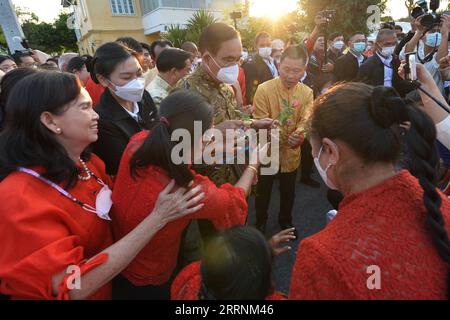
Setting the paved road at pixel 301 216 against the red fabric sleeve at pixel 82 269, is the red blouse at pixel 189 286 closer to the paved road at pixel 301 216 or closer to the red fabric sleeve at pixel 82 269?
the red fabric sleeve at pixel 82 269

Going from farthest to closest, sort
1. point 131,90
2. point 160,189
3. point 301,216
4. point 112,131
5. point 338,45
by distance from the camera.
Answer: point 338,45 → point 301,216 → point 131,90 → point 112,131 → point 160,189

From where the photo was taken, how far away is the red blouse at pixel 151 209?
1.32 metres

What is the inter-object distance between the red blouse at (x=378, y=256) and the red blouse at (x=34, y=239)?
842mm

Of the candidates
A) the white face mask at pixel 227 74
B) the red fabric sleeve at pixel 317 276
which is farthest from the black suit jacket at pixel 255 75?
the red fabric sleeve at pixel 317 276

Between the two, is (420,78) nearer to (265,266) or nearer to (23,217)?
(265,266)

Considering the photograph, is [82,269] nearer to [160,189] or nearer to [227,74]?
[160,189]

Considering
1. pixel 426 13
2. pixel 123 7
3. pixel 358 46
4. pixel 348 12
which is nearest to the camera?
pixel 426 13

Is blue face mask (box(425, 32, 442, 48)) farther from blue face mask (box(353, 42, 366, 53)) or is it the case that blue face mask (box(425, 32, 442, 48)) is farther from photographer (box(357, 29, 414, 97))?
blue face mask (box(353, 42, 366, 53))

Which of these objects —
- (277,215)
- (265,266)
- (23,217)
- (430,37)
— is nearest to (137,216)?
(23,217)

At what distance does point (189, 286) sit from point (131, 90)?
156 centimetres

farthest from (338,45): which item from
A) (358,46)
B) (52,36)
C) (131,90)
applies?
(52,36)

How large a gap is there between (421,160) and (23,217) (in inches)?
54.2

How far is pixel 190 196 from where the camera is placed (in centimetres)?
131

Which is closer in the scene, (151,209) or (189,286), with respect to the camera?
(189,286)
